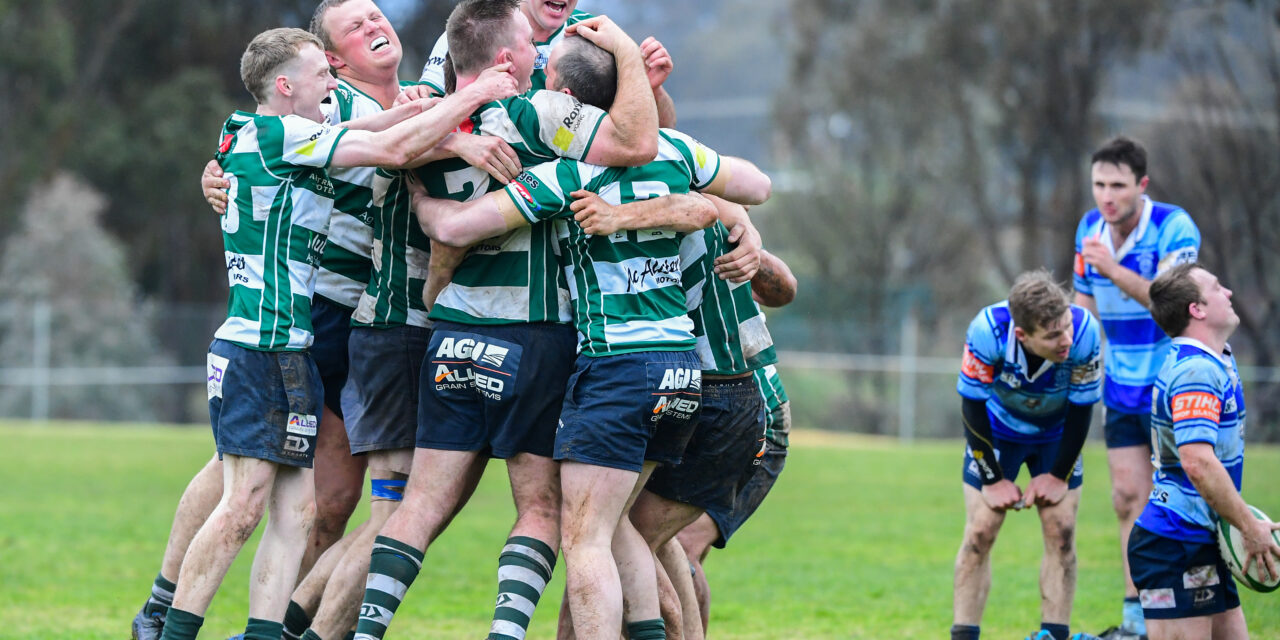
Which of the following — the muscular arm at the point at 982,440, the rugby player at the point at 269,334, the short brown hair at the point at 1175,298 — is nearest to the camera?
the rugby player at the point at 269,334

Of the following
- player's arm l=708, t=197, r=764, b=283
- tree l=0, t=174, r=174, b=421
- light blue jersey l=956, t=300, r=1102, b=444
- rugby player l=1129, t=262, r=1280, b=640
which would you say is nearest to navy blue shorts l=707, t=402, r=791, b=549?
player's arm l=708, t=197, r=764, b=283

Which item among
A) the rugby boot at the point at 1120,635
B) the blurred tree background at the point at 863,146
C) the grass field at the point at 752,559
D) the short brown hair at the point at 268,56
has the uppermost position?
the blurred tree background at the point at 863,146

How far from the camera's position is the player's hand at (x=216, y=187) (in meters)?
5.34

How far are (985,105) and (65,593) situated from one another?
38.4 meters

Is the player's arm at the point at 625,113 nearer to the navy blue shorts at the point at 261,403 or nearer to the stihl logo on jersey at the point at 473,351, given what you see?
the stihl logo on jersey at the point at 473,351

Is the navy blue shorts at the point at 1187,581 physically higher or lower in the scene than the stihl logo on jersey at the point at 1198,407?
lower

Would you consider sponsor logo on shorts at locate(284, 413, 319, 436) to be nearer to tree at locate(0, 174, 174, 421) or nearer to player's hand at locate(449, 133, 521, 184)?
player's hand at locate(449, 133, 521, 184)

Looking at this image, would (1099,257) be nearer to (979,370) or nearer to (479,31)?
(979,370)

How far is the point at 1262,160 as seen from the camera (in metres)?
26.2

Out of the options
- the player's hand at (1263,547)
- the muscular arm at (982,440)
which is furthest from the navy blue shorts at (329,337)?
the player's hand at (1263,547)

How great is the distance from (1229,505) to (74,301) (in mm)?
31612

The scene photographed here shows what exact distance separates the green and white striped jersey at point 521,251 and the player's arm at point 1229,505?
254 centimetres

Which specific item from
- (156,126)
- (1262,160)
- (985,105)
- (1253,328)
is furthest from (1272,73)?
(156,126)

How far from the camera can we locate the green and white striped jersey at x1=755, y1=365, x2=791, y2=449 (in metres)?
6.07
